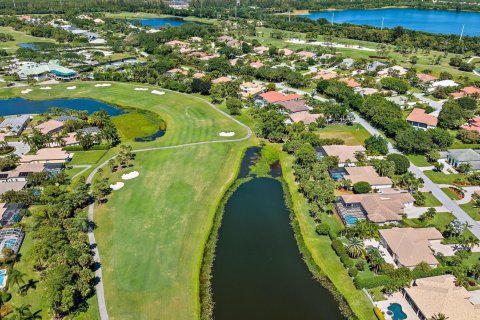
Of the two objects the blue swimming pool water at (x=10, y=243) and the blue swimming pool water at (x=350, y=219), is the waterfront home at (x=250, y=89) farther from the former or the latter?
the blue swimming pool water at (x=10, y=243)

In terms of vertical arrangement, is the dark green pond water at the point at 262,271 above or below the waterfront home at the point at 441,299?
below

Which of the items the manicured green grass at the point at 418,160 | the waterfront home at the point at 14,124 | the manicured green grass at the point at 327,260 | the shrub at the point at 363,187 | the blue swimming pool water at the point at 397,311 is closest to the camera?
the blue swimming pool water at the point at 397,311

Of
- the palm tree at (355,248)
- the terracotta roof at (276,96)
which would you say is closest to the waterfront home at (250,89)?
the terracotta roof at (276,96)

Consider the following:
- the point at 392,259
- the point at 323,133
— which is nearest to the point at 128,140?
the point at 323,133

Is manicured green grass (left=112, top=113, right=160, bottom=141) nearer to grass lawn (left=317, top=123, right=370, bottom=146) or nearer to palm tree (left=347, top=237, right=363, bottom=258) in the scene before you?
grass lawn (left=317, top=123, right=370, bottom=146)

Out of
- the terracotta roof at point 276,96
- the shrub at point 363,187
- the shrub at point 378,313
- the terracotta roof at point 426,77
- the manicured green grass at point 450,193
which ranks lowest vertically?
the shrub at point 378,313

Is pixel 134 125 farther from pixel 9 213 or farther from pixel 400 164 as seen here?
pixel 400 164

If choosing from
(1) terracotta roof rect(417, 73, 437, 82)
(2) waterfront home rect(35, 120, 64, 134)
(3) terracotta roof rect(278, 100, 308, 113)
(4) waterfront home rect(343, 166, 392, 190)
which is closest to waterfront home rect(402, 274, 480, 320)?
(4) waterfront home rect(343, 166, 392, 190)
